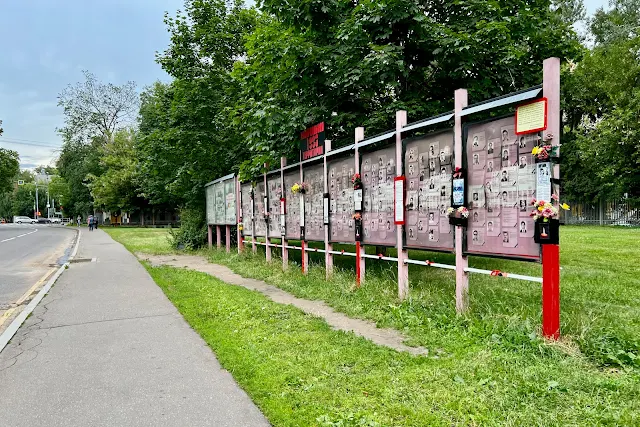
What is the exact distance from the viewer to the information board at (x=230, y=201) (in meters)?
15.9

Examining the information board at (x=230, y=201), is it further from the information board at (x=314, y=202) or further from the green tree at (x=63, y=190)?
the green tree at (x=63, y=190)

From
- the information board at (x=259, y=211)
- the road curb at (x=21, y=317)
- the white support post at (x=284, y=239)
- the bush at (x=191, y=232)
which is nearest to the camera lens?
the road curb at (x=21, y=317)

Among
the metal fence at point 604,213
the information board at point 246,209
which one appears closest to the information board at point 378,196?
the information board at point 246,209

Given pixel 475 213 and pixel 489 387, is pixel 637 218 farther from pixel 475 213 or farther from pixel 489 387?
pixel 489 387

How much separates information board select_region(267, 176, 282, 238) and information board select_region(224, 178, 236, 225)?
3.34 m

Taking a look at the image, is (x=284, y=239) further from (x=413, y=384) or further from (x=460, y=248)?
(x=413, y=384)

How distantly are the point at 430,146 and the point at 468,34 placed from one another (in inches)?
150

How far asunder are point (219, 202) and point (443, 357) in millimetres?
14237

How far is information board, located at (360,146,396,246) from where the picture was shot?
7.45 m

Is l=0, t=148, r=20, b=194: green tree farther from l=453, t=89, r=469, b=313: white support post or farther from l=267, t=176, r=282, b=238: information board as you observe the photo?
l=453, t=89, r=469, b=313: white support post

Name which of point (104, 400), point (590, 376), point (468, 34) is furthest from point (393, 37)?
point (104, 400)

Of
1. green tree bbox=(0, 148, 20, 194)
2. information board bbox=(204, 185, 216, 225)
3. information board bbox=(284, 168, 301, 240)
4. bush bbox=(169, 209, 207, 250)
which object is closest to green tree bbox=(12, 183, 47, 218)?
green tree bbox=(0, 148, 20, 194)

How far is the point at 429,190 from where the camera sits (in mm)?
6496

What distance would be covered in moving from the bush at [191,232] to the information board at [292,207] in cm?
880
